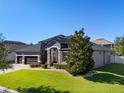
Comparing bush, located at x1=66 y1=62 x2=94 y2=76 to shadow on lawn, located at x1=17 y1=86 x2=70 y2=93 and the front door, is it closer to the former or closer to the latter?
shadow on lawn, located at x1=17 y1=86 x2=70 y2=93

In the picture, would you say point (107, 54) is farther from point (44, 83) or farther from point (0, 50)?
point (0, 50)

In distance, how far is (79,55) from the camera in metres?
32.8

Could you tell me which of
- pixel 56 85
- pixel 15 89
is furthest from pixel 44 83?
pixel 15 89

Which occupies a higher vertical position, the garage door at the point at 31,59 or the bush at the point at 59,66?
the garage door at the point at 31,59

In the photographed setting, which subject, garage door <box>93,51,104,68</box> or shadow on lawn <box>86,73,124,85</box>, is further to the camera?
garage door <box>93,51,104,68</box>

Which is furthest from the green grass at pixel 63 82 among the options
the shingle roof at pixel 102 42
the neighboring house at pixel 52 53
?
the shingle roof at pixel 102 42

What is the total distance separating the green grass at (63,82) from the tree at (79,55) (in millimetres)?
1499

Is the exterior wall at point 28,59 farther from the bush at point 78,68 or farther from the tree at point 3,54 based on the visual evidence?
the tree at point 3,54

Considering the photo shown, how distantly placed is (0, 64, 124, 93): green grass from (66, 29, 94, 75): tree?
4.92 ft

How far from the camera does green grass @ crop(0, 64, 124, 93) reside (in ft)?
86.0

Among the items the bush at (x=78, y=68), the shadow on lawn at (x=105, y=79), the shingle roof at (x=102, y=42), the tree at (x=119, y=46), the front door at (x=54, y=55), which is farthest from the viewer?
the shingle roof at (x=102, y=42)

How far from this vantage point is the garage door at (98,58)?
1673 inches

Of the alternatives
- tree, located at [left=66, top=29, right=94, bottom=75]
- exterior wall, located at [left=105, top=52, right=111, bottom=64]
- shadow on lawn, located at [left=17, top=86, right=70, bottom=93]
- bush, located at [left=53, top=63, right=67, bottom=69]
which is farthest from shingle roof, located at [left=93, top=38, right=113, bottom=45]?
shadow on lawn, located at [left=17, top=86, right=70, bottom=93]

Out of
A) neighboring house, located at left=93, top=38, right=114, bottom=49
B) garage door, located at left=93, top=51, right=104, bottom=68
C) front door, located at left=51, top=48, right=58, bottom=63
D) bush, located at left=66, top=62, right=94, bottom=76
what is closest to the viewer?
bush, located at left=66, top=62, right=94, bottom=76
